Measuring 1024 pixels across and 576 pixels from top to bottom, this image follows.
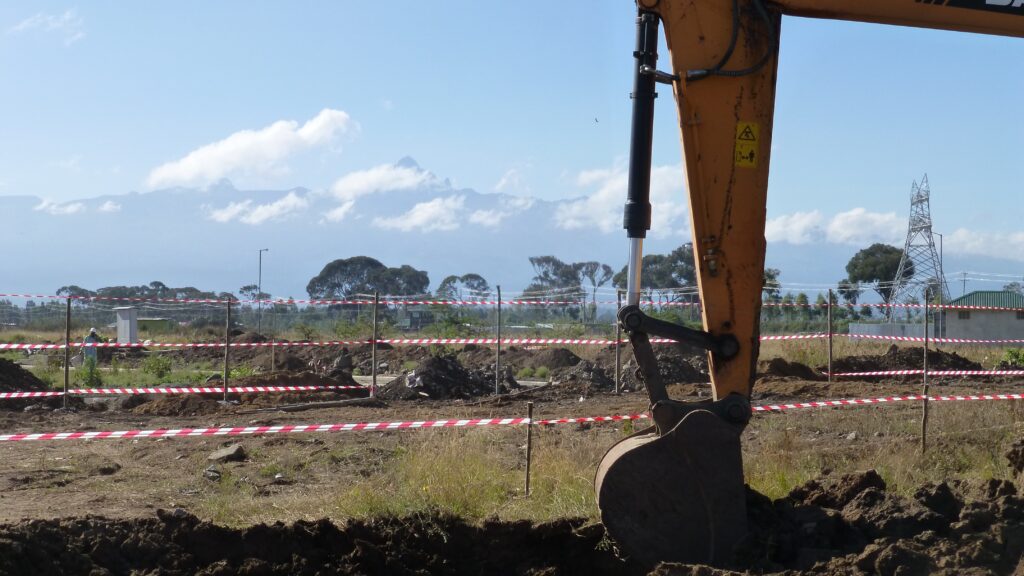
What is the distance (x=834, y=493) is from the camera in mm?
7590

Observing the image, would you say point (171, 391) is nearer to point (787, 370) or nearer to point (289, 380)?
point (289, 380)

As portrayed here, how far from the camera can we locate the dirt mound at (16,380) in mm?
18922

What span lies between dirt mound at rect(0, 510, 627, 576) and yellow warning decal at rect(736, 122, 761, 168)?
272 centimetres

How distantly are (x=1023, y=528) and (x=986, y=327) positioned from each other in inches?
1398

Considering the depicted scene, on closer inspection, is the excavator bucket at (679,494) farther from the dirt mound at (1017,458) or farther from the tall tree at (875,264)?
the tall tree at (875,264)

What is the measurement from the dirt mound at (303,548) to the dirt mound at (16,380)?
13.2 metres

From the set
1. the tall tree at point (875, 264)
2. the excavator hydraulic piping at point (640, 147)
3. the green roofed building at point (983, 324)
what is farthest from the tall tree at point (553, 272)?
the excavator hydraulic piping at point (640, 147)

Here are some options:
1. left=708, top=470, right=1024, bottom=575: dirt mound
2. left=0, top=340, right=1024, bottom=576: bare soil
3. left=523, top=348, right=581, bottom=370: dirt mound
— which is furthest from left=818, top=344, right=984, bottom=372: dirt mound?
left=708, top=470, right=1024, bottom=575: dirt mound

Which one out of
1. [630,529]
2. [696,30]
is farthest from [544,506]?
[696,30]

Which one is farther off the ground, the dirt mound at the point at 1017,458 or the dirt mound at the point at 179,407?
the dirt mound at the point at 1017,458

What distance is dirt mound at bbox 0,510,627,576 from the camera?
21.6 ft

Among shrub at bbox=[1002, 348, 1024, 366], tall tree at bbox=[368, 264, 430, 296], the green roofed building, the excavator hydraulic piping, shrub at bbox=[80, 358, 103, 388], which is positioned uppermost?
tall tree at bbox=[368, 264, 430, 296]

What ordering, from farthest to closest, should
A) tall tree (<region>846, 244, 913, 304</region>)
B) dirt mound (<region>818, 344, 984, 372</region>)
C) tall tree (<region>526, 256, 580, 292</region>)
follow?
tall tree (<region>526, 256, 580, 292</region>) < tall tree (<region>846, 244, 913, 304</region>) < dirt mound (<region>818, 344, 984, 372</region>)

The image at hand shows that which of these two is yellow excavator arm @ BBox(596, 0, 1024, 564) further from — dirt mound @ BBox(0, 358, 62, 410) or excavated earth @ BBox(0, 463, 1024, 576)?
dirt mound @ BBox(0, 358, 62, 410)
